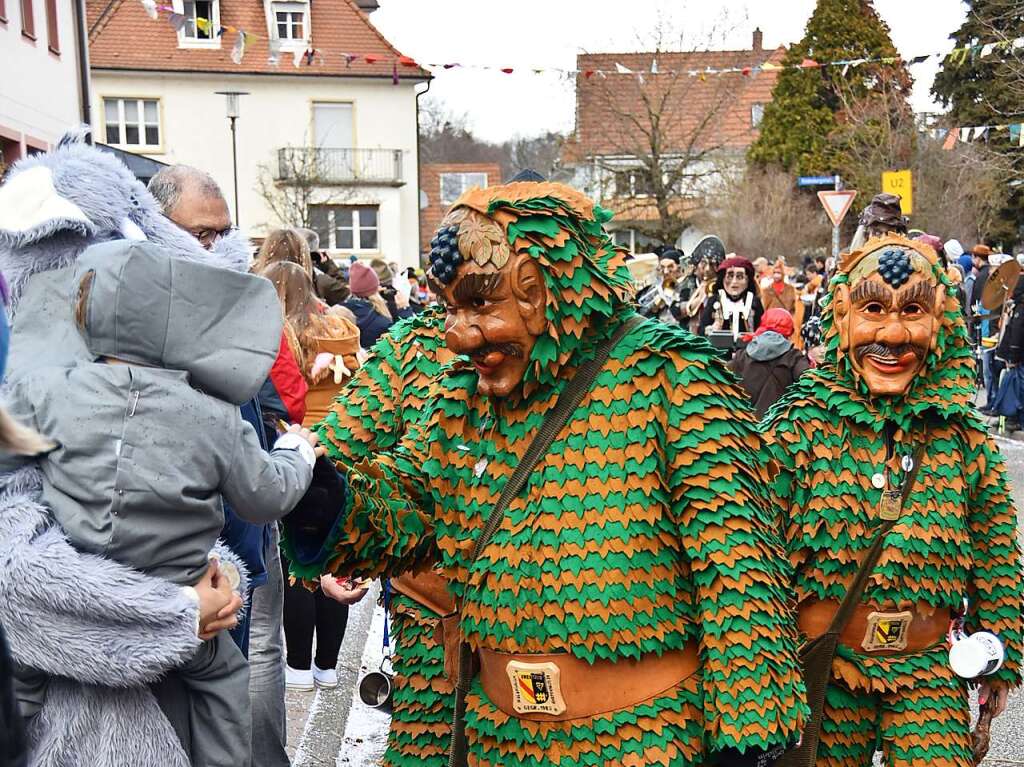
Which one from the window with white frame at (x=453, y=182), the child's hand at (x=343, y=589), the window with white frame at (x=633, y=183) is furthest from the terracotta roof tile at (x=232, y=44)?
the child's hand at (x=343, y=589)

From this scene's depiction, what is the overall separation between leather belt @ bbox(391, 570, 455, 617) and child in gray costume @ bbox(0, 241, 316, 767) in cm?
74

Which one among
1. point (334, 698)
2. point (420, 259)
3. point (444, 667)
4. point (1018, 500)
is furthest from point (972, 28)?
point (444, 667)

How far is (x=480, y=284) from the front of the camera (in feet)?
8.77

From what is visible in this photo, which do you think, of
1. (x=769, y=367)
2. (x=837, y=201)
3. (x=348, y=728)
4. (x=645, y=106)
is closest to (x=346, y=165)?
(x=645, y=106)

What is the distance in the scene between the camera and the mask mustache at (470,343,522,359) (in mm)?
2705

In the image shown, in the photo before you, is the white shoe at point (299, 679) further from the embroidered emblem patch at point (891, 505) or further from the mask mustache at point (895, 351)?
the mask mustache at point (895, 351)

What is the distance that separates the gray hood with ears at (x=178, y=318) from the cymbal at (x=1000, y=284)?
13.6 m

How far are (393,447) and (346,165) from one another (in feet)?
117

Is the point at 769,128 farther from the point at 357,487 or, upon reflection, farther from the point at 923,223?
the point at 357,487

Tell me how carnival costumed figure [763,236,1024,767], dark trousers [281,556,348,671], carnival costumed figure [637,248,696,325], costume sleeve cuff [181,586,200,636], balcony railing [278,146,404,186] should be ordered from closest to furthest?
costume sleeve cuff [181,586,200,636]
carnival costumed figure [763,236,1024,767]
dark trousers [281,556,348,671]
carnival costumed figure [637,248,696,325]
balcony railing [278,146,404,186]

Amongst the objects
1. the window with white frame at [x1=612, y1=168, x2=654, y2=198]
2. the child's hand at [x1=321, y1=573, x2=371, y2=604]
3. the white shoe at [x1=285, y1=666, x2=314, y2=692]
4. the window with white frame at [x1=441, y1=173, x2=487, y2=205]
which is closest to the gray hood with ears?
the child's hand at [x1=321, y1=573, x2=371, y2=604]

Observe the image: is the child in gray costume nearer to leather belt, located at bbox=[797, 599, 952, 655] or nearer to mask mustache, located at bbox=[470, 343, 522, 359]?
mask mustache, located at bbox=[470, 343, 522, 359]

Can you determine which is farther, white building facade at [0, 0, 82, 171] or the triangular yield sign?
white building facade at [0, 0, 82, 171]

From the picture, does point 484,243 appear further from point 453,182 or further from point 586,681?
point 453,182
